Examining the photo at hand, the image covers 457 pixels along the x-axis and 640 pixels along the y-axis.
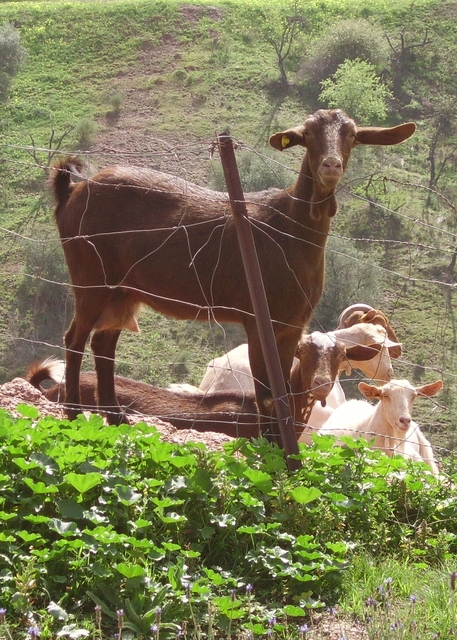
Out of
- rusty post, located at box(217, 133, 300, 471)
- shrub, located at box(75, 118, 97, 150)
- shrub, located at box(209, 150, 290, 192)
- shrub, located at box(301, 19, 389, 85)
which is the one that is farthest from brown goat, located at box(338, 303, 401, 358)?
shrub, located at box(301, 19, 389, 85)

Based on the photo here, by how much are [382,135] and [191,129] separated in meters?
37.2

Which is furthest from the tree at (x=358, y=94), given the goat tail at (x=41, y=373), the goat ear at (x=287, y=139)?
the goat ear at (x=287, y=139)

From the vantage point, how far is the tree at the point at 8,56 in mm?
46531

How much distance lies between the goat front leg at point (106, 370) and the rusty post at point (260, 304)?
8.81ft

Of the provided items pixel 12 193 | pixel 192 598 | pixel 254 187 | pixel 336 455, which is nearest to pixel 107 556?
pixel 192 598

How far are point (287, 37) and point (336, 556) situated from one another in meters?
52.1

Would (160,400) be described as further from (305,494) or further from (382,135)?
(305,494)

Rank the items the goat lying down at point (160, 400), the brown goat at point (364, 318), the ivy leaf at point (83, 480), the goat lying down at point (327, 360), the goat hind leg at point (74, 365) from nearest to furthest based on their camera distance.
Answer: the ivy leaf at point (83, 480), the goat hind leg at point (74, 365), the goat lying down at point (327, 360), the goat lying down at point (160, 400), the brown goat at point (364, 318)

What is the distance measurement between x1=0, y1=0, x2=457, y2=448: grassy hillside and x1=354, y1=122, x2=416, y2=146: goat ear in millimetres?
16466

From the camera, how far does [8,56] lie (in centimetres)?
4672

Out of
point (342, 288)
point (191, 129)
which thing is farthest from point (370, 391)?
point (191, 129)

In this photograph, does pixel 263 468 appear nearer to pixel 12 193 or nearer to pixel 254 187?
pixel 254 187

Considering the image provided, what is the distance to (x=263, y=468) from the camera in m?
4.33

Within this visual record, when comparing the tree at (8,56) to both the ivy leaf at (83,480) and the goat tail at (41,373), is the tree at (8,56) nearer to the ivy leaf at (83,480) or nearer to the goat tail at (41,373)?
the goat tail at (41,373)
